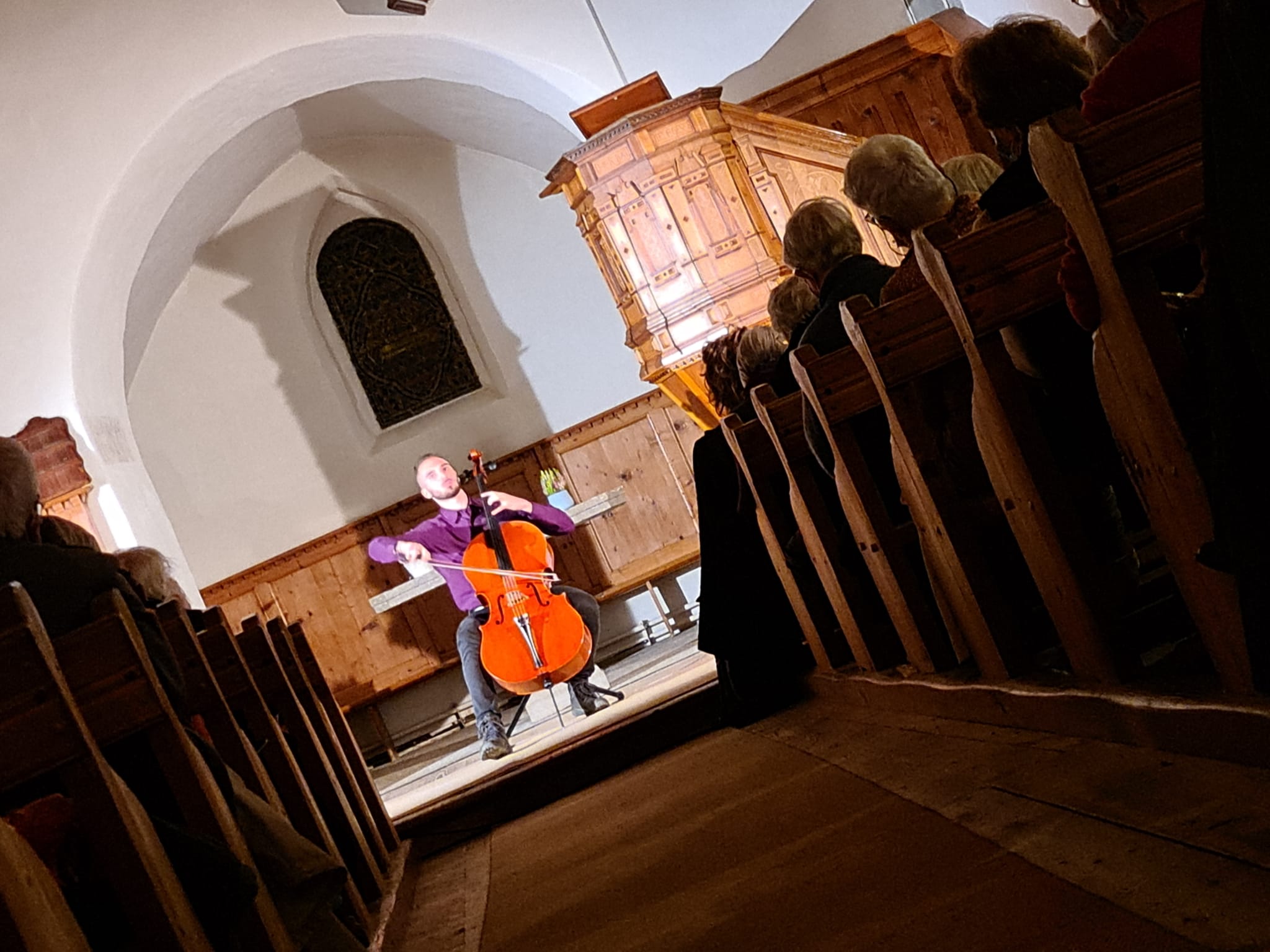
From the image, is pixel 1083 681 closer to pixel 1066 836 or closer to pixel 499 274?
pixel 1066 836

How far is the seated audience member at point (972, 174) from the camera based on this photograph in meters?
3.60

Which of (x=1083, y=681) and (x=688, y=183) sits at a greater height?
(x=688, y=183)

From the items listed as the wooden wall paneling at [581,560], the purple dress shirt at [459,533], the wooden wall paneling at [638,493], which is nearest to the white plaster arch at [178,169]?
the purple dress shirt at [459,533]

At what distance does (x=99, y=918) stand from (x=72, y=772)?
22 cm

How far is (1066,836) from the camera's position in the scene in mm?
1750

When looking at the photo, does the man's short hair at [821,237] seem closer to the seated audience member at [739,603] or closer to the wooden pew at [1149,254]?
the seated audience member at [739,603]

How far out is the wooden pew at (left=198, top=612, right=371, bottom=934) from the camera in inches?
133

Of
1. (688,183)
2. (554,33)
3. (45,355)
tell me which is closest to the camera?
(688,183)

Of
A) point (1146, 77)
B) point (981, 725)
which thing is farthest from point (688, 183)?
point (1146, 77)

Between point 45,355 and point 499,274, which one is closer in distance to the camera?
point 45,355

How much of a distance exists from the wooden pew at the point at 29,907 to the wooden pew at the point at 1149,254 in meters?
1.52

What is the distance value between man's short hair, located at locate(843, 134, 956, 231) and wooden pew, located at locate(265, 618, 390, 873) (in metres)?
2.19

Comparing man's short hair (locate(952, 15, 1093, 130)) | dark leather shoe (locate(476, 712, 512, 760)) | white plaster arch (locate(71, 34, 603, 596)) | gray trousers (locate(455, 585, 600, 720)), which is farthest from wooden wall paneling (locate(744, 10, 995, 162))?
man's short hair (locate(952, 15, 1093, 130))

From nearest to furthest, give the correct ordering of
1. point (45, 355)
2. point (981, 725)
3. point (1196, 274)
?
point (1196, 274)
point (981, 725)
point (45, 355)
